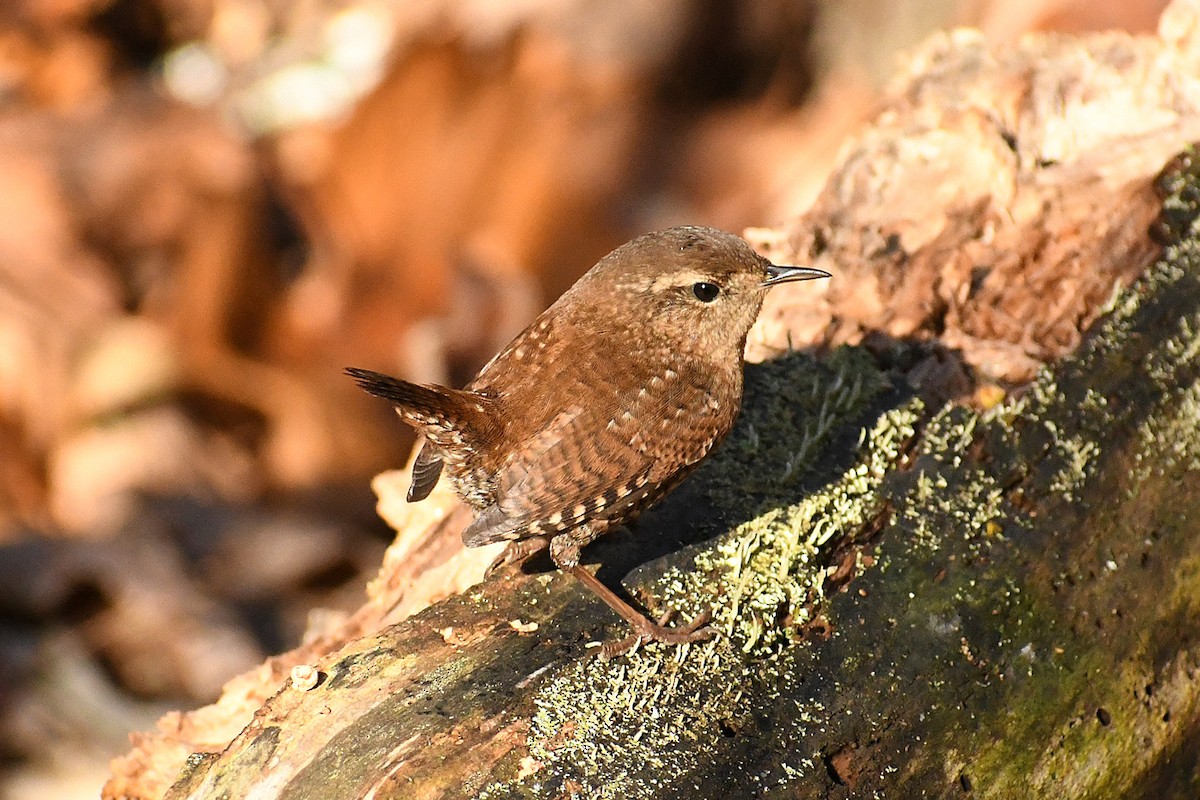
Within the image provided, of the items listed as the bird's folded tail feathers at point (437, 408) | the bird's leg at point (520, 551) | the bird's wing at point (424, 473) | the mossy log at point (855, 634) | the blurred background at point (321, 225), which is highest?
the blurred background at point (321, 225)

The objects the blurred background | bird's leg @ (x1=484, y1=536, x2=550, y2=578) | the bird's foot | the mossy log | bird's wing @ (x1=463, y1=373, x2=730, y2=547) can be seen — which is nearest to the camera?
the mossy log

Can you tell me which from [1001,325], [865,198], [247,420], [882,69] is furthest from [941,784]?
[882,69]

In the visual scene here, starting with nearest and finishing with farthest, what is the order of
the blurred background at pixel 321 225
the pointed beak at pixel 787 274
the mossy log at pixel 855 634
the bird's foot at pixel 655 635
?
1. the mossy log at pixel 855 634
2. the bird's foot at pixel 655 635
3. the pointed beak at pixel 787 274
4. the blurred background at pixel 321 225

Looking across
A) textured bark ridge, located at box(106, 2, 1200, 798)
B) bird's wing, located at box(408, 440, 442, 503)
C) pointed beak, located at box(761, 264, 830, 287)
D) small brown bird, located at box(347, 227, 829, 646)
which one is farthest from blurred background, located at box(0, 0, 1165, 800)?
pointed beak, located at box(761, 264, 830, 287)

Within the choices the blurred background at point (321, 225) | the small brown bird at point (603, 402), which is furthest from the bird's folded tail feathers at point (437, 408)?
the blurred background at point (321, 225)

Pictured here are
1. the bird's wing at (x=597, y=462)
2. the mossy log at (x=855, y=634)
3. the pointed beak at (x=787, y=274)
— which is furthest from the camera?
the pointed beak at (x=787, y=274)

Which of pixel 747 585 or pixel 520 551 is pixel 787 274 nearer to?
pixel 747 585

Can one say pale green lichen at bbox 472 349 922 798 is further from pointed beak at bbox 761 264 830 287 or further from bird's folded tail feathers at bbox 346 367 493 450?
bird's folded tail feathers at bbox 346 367 493 450

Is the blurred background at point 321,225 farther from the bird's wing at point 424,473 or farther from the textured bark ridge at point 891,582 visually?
the bird's wing at point 424,473
